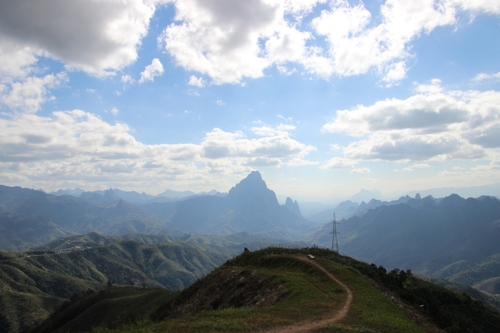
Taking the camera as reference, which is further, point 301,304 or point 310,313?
point 301,304

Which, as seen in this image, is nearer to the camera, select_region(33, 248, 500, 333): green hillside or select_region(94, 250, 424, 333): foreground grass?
select_region(94, 250, 424, 333): foreground grass

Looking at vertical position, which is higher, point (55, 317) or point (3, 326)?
point (55, 317)

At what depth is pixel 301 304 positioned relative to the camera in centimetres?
3222

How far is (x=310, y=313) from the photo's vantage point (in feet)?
96.1

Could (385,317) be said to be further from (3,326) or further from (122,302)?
(3,326)

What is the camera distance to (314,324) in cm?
2620

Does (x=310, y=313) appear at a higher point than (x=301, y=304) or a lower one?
higher

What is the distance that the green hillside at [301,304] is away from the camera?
26000 millimetres

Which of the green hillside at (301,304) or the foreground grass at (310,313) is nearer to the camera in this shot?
the foreground grass at (310,313)

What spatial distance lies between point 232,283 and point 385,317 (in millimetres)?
24377

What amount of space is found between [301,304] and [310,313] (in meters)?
2.98

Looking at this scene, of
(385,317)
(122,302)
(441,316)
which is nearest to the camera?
(385,317)

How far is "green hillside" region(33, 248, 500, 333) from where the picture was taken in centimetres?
2600

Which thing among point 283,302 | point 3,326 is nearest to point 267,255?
point 283,302
